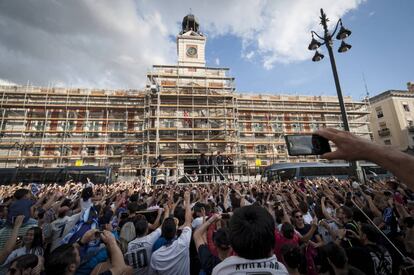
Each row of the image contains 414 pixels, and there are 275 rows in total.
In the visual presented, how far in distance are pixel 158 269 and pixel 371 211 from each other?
4351 mm

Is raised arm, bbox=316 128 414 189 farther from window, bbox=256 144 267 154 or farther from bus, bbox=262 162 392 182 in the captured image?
window, bbox=256 144 267 154

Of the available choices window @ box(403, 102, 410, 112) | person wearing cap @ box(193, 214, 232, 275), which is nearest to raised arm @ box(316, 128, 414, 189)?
person wearing cap @ box(193, 214, 232, 275)

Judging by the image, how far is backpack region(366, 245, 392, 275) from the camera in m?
2.56

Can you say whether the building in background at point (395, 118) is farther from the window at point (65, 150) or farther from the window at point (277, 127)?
the window at point (65, 150)

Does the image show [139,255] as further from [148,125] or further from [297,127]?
[297,127]

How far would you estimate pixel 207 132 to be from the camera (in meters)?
26.4

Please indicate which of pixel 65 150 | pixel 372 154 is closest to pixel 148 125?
pixel 65 150

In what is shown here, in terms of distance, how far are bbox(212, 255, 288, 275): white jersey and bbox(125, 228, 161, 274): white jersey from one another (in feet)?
5.90

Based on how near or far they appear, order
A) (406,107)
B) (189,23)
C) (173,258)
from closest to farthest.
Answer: (173,258) → (406,107) → (189,23)

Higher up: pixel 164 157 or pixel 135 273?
pixel 164 157

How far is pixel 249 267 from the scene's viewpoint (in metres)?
1.34

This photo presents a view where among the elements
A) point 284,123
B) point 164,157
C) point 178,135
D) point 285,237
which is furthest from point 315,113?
point 285,237

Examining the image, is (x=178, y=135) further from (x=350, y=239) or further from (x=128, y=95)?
(x=350, y=239)

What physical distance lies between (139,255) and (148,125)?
2340cm
